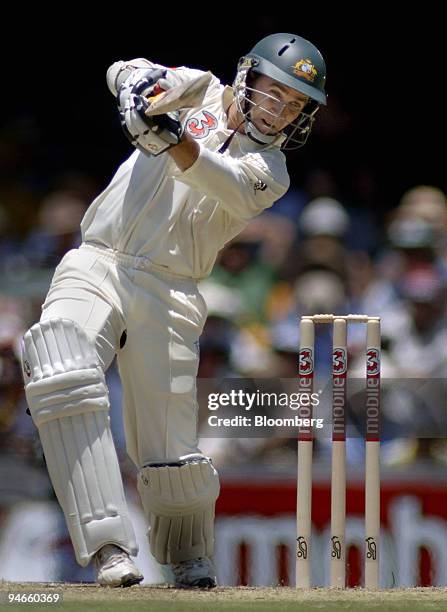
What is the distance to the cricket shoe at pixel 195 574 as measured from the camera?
11.3 ft

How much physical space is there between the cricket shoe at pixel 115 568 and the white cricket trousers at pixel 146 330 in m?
0.31

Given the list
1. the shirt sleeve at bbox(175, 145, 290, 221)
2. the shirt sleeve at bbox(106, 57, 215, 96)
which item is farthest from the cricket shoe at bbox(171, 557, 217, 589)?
the shirt sleeve at bbox(106, 57, 215, 96)

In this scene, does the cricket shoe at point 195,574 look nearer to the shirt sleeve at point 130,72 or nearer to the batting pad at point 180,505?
the batting pad at point 180,505

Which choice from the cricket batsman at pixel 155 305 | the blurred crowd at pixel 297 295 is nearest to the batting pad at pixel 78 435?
the cricket batsman at pixel 155 305

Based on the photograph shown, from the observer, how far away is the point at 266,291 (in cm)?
465

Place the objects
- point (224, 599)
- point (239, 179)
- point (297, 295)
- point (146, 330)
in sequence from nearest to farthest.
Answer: point (224, 599) → point (239, 179) → point (146, 330) → point (297, 295)

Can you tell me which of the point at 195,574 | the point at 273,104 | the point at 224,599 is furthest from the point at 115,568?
the point at 273,104

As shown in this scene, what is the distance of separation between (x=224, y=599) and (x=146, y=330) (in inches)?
25.4

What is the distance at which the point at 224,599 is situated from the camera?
3127 millimetres

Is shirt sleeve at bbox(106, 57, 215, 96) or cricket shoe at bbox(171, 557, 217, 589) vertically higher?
shirt sleeve at bbox(106, 57, 215, 96)

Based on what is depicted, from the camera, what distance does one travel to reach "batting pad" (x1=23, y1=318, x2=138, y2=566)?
3166mm

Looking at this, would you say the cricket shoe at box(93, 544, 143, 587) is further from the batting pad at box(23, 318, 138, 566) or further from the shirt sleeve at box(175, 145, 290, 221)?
the shirt sleeve at box(175, 145, 290, 221)

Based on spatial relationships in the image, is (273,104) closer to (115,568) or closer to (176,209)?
(176,209)

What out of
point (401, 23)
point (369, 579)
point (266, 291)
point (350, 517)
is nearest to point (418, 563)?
point (350, 517)
